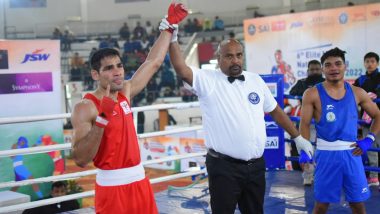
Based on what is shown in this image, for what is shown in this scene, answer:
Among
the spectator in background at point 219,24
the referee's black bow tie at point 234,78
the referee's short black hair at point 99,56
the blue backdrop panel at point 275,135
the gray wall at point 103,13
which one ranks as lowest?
the blue backdrop panel at point 275,135

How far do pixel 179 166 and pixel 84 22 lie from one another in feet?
45.7

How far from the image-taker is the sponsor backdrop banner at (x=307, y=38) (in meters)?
9.27

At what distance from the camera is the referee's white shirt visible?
3.09 meters

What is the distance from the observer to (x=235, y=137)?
3.09 m

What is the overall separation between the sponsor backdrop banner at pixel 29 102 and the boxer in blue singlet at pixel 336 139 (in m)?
4.34

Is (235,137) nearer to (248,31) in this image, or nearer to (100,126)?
(100,126)

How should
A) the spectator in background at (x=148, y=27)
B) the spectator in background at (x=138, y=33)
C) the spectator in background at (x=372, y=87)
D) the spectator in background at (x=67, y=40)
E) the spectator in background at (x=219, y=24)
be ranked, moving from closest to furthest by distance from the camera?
the spectator in background at (x=372, y=87)
the spectator in background at (x=67, y=40)
the spectator in background at (x=138, y=33)
the spectator in background at (x=219, y=24)
the spectator in background at (x=148, y=27)

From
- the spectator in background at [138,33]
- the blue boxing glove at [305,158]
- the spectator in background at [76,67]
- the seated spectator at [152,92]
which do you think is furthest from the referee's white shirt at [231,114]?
the spectator in background at [138,33]

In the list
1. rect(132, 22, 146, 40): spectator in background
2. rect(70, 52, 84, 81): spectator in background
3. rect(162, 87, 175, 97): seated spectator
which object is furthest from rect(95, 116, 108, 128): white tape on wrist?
rect(132, 22, 146, 40): spectator in background

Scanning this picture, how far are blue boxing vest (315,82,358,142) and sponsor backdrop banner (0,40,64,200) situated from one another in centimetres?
439

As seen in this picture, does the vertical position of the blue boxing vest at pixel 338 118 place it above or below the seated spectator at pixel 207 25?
below

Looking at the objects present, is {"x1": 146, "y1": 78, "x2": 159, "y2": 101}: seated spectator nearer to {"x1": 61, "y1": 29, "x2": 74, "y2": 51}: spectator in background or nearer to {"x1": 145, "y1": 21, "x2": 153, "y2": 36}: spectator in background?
{"x1": 145, "y1": 21, "x2": 153, "y2": 36}: spectator in background

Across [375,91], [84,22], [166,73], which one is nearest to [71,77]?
[166,73]

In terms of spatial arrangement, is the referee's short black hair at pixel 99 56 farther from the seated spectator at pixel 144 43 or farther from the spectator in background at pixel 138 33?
the spectator in background at pixel 138 33
